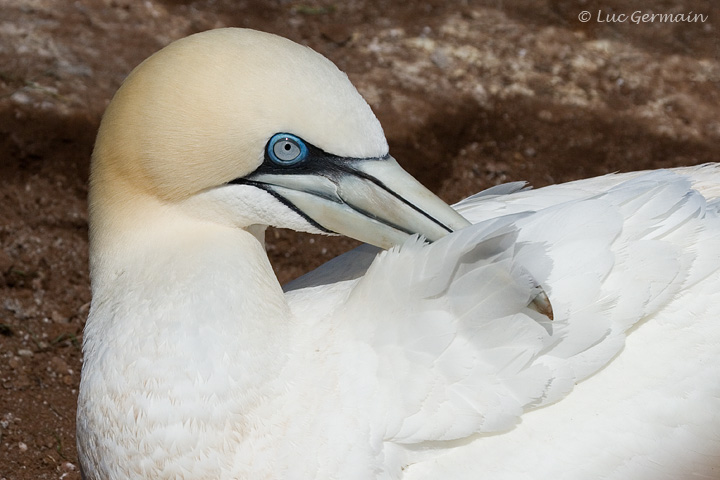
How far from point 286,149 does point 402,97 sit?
3.38 metres

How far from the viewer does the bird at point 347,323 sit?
7.64 ft

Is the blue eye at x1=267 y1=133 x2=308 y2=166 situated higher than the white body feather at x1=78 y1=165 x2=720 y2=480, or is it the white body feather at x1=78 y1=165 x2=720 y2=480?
the blue eye at x1=267 y1=133 x2=308 y2=166

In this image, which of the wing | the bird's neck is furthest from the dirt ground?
the wing

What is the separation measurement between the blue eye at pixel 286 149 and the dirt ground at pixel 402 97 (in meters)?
2.01

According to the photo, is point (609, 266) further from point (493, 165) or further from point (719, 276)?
point (493, 165)

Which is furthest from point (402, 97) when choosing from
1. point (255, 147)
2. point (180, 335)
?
point (180, 335)

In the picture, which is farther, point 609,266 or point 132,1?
point 132,1

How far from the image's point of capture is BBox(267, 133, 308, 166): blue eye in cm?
231

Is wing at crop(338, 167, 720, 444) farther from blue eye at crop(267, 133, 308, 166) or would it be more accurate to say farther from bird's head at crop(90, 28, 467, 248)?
blue eye at crop(267, 133, 308, 166)

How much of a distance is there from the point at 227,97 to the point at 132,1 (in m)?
4.13

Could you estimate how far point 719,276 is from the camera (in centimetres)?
261

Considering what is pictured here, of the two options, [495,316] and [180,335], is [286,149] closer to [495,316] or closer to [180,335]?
[180,335]

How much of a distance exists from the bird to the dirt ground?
1618 mm

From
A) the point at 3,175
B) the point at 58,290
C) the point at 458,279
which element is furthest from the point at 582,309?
the point at 3,175
